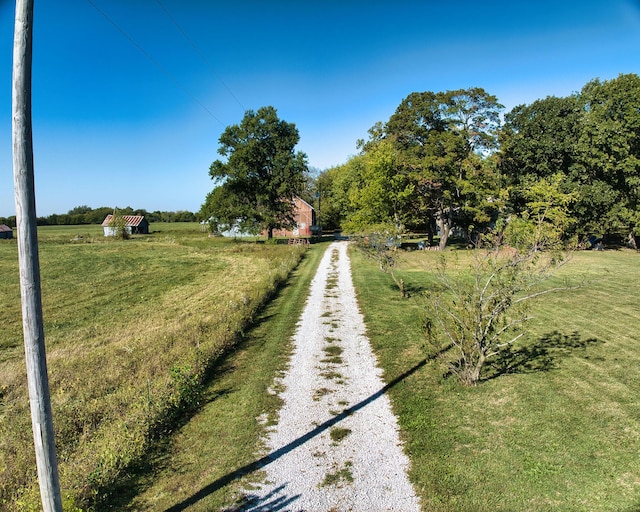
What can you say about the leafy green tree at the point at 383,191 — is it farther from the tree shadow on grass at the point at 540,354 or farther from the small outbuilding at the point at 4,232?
the small outbuilding at the point at 4,232

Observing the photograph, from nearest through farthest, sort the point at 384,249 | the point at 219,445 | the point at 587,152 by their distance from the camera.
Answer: the point at 219,445 → the point at 384,249 → the point at 587,152

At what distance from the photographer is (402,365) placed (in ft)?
33.6

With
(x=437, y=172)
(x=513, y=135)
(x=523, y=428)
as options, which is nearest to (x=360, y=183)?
(x=437, y=172)

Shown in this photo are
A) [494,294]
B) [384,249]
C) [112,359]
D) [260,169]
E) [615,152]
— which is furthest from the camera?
[260,169]

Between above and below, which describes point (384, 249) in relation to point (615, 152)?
below

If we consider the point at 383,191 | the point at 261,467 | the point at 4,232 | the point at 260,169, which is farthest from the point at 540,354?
the point at 4,232

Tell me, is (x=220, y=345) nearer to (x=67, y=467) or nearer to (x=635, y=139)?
(x=67, y=467)

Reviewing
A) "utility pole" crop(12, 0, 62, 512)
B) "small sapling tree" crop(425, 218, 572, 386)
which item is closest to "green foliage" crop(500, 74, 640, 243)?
"small sapling tree" crop(425, 218, 572, 386)

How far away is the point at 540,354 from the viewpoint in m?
10.5

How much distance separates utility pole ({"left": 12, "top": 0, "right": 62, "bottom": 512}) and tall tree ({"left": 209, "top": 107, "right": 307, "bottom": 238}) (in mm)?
41768

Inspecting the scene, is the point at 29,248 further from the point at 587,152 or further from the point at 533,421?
the point at 587,152

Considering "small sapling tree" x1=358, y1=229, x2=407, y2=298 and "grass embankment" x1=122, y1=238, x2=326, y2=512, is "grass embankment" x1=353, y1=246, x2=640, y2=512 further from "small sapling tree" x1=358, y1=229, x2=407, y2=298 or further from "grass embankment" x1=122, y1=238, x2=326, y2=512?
"small sapling tree" x1=358, y1=229, x2=407, y2=298

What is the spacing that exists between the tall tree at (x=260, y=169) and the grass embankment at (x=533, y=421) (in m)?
34.7

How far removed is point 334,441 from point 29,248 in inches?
215
